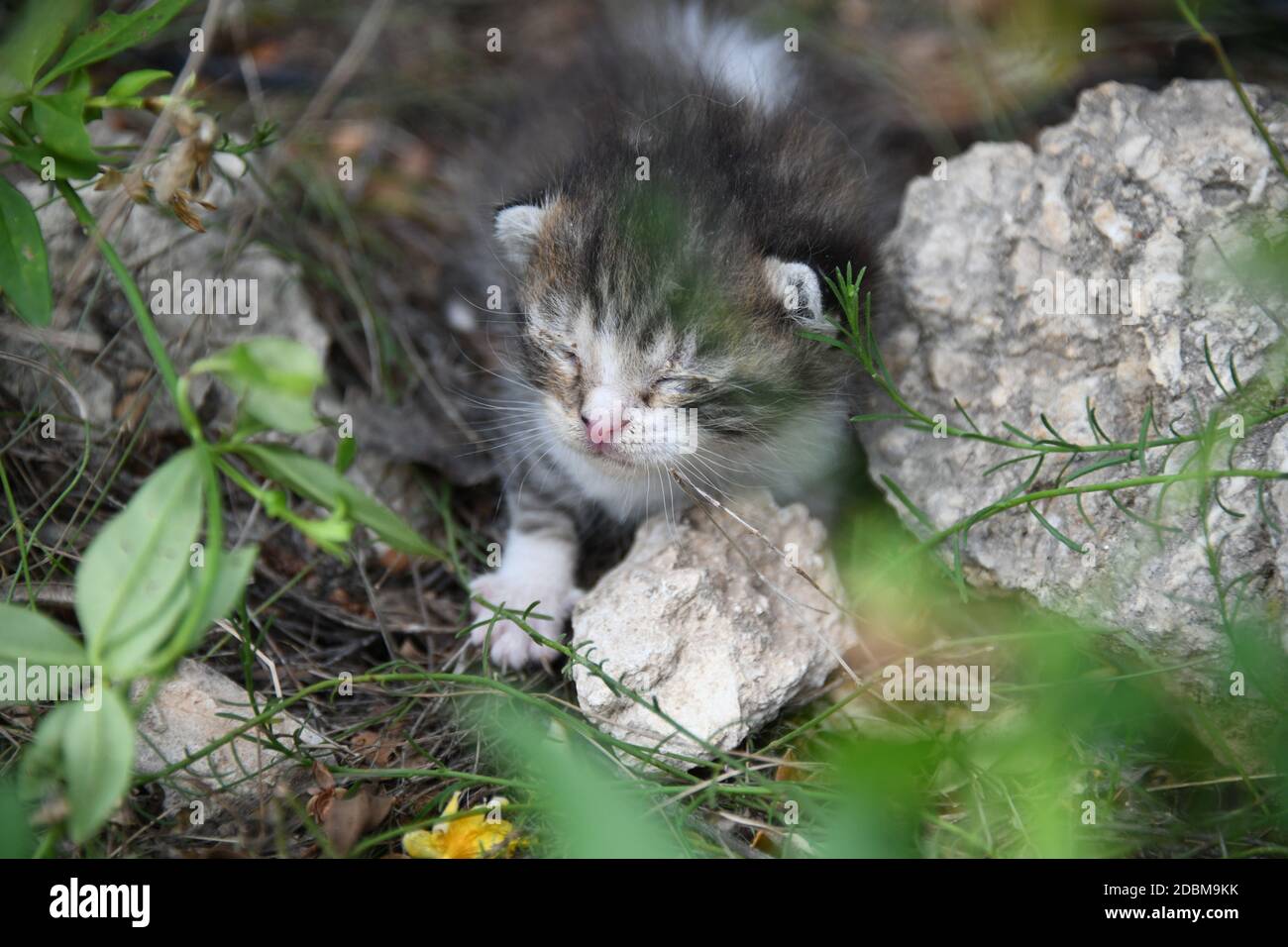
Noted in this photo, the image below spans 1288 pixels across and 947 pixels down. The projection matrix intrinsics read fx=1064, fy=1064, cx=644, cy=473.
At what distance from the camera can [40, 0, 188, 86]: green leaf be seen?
1820mm

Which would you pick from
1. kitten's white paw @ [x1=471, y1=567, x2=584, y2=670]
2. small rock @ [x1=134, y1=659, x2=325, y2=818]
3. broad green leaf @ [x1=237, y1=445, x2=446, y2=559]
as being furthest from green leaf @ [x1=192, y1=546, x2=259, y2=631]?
kitten's white paw @ [x1=471, y1=567, x2=584, y2=670]

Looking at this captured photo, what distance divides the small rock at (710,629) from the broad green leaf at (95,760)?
897 mm

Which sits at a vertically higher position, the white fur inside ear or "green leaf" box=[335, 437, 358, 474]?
the white fur inside ear

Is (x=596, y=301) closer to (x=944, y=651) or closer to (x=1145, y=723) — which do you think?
(x=944, y=651)

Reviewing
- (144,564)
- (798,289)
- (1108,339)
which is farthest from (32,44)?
(1108,339)

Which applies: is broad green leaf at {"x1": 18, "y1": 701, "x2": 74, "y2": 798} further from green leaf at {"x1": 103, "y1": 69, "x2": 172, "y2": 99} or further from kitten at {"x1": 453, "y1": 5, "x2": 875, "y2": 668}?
green leaf at {"x1": 103, "y1": 69, "x2": 172, "y2": 99}

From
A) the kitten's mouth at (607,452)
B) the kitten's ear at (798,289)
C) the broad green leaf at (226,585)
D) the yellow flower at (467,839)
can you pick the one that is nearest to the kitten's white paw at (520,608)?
the kitten's mouth at (607,452)

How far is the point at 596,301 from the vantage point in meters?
2.11

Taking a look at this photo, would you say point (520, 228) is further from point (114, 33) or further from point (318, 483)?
point (318, 483)

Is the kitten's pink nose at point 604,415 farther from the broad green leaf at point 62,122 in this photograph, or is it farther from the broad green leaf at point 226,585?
the broad green leaf at point 62,122

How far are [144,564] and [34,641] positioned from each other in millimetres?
218

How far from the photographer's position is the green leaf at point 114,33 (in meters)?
1.82

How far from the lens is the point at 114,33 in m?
1.85
